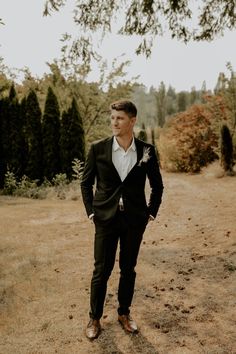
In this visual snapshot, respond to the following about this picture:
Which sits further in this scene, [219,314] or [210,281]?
[210,281]

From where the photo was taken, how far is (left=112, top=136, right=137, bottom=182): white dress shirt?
3.63 m

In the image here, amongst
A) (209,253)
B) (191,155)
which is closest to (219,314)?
(209,253)

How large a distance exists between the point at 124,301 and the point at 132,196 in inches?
46.4

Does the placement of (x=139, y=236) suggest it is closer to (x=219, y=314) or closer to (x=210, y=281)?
(x=219, y=314)

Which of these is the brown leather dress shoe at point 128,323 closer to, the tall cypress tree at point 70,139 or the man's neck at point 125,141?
the man's neck at point 125,141

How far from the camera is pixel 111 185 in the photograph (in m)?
3.61

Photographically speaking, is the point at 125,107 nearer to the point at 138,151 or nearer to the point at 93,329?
the point at 138,151

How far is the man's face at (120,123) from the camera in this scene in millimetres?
3533

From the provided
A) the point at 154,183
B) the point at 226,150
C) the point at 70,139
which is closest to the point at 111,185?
the point at 154,183

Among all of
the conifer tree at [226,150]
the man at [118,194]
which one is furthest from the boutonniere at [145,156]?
the conifer tree at [226,150]

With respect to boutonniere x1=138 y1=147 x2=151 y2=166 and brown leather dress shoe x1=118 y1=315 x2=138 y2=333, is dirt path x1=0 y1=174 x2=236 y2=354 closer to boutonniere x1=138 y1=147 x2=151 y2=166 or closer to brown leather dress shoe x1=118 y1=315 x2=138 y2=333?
brown leather dress shoe x1=118 y1=315 x2=138 y2=333

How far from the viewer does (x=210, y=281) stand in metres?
5.34

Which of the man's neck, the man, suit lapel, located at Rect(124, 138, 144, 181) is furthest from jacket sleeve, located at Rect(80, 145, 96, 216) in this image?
suit lapel, located at Rect(124, 138, 144, 181)

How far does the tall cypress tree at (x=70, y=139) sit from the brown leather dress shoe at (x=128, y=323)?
12243 mm
